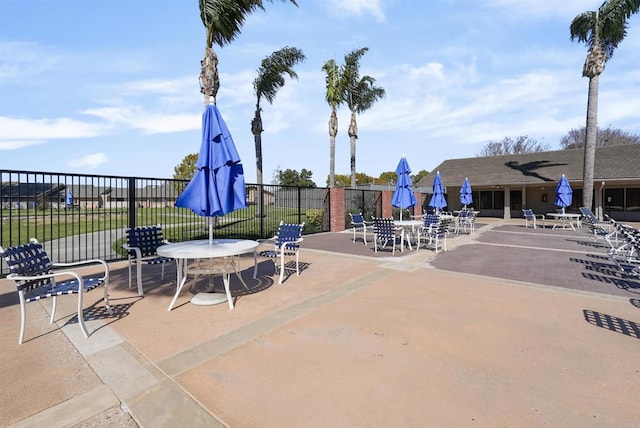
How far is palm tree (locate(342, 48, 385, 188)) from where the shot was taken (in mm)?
20375

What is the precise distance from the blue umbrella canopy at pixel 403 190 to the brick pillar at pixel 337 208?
4.24 metres

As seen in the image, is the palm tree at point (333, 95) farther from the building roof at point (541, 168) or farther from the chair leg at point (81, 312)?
the chair leg at point (81, 312)

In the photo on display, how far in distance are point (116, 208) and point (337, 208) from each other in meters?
9.09

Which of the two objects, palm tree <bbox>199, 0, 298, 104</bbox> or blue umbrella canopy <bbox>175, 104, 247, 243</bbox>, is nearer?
blue umbrella canopy <bbox>175, 104, 247, 243</bbox>

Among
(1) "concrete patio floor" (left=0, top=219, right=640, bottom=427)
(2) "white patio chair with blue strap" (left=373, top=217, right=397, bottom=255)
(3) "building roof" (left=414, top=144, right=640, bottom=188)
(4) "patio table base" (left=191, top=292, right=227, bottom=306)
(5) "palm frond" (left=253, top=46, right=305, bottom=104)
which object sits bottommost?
(1) "concrete patio floor" (left=0, top=219, right=640, bottom=427)

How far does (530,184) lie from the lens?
2350cm

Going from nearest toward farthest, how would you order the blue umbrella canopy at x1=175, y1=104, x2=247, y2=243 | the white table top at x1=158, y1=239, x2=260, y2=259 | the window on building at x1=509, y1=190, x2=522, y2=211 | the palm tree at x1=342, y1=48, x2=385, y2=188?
the white table top at x1=158, y1=239, x2=260, y2=259, the blue umbrella canopy at x1=175, y1=104, x2=247, y2=243, the palm tree at x1=342, y1=48, x2=385, y2=188, the window on building at x1=509, y1=190, x2=522, y2=211

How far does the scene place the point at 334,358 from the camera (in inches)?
127

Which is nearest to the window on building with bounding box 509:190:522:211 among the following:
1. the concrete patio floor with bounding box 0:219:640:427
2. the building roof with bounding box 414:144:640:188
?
the building roof with bounding box 414:144:640:188

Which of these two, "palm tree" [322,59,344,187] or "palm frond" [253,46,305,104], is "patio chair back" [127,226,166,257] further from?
"palm tree" [322,59,344,187]

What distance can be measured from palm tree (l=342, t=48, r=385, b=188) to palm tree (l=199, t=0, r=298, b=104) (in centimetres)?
1082

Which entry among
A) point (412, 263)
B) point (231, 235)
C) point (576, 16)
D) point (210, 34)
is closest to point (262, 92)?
point (210, 34)

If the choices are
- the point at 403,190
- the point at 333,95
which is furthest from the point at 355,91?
the point at 403,190

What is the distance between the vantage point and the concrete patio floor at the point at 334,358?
2.42 m
